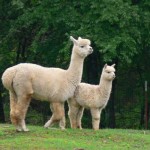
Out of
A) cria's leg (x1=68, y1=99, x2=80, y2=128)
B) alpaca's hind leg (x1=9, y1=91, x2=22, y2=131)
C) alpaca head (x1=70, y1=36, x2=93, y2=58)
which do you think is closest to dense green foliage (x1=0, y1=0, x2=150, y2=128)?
cria's leg (x1=68, y1=99, x2=80, y2=128)

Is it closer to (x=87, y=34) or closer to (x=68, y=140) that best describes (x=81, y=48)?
(x=68, y=140)

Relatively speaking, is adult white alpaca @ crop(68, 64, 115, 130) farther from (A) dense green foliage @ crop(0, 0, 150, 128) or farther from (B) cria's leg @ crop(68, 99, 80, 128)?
(A) dense green foliage @ crop(0, 0, 150, 128)

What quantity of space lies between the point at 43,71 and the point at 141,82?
13814mm

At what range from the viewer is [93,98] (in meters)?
14.6

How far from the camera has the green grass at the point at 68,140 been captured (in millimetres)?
11656

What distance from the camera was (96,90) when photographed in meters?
14.7

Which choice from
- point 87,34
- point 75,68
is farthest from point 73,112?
point 87,34

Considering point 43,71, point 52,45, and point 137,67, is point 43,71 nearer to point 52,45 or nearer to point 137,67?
point 52,45

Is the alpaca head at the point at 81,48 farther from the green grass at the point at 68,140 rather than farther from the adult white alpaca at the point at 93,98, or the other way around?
the green grass at the point at 68,140

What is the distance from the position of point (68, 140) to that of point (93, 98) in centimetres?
246

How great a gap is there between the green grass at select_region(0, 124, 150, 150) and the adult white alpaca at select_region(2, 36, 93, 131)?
1.40ft

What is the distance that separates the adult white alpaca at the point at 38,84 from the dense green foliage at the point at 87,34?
646 cm

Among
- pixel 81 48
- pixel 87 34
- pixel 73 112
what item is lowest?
pixel 73 112

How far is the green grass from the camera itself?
11.7m
